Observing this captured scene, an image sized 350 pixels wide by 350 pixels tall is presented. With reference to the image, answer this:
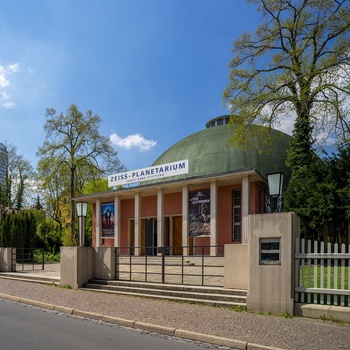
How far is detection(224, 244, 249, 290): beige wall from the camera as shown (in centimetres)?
1050

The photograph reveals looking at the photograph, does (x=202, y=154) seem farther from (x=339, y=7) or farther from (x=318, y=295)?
(x=318, y=295)

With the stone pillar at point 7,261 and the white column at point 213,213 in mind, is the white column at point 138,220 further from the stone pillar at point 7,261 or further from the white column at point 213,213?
the stone pillar at point 7,261

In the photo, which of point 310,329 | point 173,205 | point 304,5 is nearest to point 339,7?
point 304,5

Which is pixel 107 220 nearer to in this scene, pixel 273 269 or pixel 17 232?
pixel 17 232

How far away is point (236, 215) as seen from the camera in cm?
2412

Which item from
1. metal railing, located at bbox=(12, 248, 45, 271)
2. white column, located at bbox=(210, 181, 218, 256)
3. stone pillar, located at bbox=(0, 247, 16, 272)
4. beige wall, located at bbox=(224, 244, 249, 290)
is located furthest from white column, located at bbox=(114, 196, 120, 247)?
beige wall, located at bbox=(224, 244, 249, 290)

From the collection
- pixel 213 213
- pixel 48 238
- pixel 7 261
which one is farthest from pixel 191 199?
pixel 48 238

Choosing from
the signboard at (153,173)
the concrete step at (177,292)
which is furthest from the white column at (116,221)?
the concrete step at (177,292)

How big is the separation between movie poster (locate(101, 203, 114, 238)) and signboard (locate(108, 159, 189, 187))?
2078 millimetres

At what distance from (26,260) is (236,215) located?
15001 mm

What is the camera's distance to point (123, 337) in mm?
7305

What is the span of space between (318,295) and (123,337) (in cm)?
456

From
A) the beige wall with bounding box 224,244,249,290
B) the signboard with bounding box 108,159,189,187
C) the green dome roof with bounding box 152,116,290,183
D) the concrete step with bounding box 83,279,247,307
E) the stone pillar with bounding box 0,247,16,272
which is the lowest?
the stone pillar with bounding box 0,247,16,272

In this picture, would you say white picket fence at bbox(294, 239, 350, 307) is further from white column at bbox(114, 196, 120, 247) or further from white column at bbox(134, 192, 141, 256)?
white column at bbox(114, 196, 120, 247)
